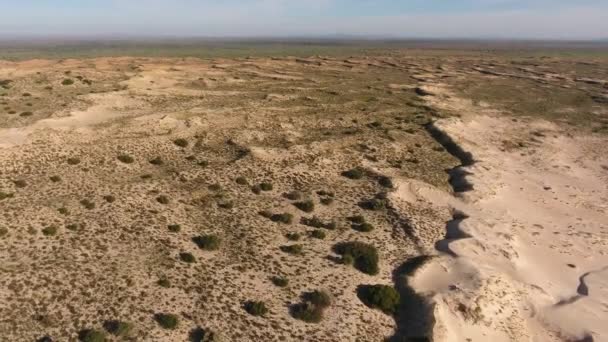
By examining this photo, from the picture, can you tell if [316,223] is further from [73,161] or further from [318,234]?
[73,161]

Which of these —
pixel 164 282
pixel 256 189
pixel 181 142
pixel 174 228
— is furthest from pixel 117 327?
pixel 181 142

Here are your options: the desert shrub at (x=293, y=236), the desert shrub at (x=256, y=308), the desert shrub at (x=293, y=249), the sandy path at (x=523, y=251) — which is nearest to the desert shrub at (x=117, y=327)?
the desert shrub at (x=256, y=308)

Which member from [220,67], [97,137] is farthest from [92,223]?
[220,67]

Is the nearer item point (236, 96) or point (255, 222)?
point (255, 222)

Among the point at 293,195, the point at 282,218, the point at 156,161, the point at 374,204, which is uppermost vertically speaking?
the point at 156,161

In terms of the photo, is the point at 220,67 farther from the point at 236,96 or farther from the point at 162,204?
the point at 162,204
